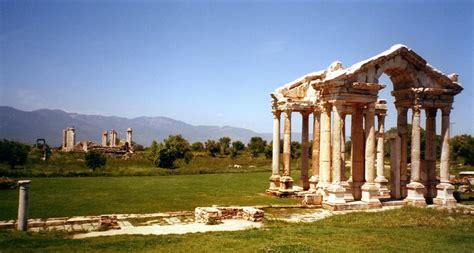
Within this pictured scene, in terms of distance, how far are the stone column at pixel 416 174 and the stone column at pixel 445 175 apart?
3.59 ft

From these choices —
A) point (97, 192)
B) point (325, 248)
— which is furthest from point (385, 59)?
point (97, 192)

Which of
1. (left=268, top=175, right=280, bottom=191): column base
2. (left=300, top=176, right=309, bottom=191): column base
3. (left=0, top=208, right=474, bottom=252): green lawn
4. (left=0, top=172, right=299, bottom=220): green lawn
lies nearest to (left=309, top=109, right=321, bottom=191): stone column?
(left=300, top=176, right=309, bottom=191): column base

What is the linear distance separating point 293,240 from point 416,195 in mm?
11510

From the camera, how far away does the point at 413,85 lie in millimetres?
20875

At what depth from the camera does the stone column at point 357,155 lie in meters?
21.3

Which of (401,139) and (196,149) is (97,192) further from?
(196,149)

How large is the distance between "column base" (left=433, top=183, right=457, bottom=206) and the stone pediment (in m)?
5.16

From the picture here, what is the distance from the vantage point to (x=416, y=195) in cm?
2028

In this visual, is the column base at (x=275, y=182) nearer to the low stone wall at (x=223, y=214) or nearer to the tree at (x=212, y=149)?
the low stone wall at (x=223, y=214)

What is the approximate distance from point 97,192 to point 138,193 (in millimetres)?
2901

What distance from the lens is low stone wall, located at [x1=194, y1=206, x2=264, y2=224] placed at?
1546cm

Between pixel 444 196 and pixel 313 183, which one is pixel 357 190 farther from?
pixel 444 196

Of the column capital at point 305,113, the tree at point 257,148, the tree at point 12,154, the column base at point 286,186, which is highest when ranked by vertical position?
the column capital at point 305,113

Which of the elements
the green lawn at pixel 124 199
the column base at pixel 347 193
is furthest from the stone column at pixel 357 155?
the green lawn at pixel 124 199
